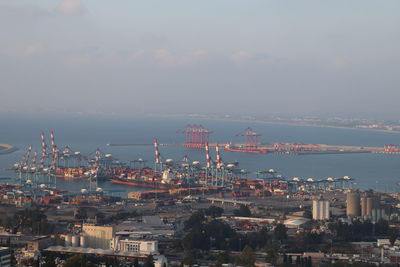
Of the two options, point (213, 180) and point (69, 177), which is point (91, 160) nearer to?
point (69, 177)

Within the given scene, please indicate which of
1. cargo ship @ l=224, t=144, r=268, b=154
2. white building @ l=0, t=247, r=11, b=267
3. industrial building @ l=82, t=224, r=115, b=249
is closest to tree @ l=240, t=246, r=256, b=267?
industrial building @ l=82, t=224, r=115, b=249

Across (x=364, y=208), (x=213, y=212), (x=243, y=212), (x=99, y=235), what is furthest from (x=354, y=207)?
(x=99, y=235)

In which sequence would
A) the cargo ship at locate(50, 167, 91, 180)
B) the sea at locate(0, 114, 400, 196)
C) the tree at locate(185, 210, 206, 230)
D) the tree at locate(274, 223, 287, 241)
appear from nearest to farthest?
the tree at locate(274, 223, 287, 241) → the tree at locate(185, 210, 206, 230) → the sea at locate(0, 114, 400, 196) → the cargo ship at locate(50, 167, 91, 180)

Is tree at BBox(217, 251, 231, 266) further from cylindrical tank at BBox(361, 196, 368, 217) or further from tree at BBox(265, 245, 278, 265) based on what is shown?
cylindrical tank at BBox(361, 196, 368, 217)

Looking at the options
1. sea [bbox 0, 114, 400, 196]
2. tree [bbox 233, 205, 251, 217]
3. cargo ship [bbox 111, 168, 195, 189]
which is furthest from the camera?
sea [bbox 0, 114, 400, 196]

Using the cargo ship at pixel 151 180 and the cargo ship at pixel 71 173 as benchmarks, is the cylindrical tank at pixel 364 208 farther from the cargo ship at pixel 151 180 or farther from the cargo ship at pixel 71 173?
the cargo ship at pixel 71 173

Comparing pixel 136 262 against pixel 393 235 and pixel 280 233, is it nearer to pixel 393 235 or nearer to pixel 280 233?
pixel 280 233

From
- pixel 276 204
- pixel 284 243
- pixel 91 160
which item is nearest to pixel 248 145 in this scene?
pixel 91 160

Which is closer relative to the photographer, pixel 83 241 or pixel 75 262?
pixel 75 262

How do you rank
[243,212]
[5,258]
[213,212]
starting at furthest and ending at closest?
[243,212]
[213,212]
[5,258]
